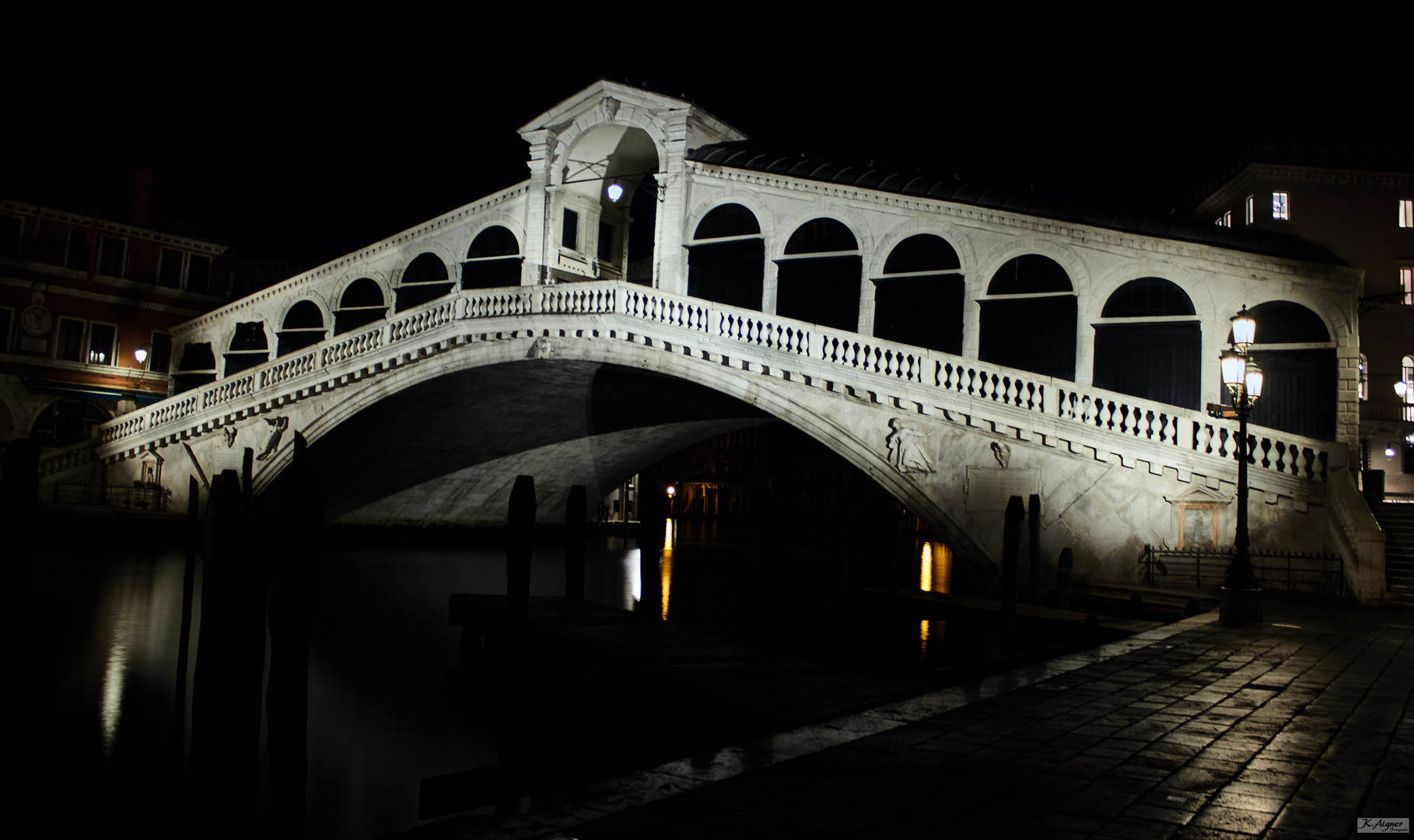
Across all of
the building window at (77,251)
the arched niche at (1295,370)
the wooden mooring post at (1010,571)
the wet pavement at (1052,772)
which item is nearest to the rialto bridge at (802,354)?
the arched niche at (1295,370)

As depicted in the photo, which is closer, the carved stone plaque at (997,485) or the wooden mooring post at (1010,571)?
the wooden mooring post at (1010,571)

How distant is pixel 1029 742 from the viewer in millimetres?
3680

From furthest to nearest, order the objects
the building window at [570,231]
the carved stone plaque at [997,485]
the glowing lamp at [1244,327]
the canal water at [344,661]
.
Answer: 1. the building window at [570,231]
2. the carved stone plaque at [997,485]
3. the glowing lamp at [1244,327]
4. the canal water at [344,661]

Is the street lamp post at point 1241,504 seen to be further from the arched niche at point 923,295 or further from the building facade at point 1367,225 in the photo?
the building facade at point 1367,225

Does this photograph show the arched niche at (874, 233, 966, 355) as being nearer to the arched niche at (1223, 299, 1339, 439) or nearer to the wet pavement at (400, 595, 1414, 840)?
the arched niche at (1223, 299, 1339, 439)

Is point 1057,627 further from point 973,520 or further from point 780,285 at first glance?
point 780,285

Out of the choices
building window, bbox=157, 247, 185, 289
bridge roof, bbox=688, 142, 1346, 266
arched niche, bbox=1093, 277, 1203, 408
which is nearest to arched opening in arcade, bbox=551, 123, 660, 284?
bridge roof, bbox=688, 142, 1346, 266

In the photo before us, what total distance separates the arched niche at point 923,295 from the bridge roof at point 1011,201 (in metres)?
0.86

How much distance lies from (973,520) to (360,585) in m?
9.33

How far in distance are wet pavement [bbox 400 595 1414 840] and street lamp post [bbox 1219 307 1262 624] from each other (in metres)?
2.50

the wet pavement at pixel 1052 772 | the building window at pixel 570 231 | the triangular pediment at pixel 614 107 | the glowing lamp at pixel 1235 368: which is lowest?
the wet pavement at pixel 1052 772

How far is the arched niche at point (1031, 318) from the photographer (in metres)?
14.8

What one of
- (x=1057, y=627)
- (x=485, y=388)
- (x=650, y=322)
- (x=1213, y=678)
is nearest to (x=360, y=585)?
(x=485, y=388)

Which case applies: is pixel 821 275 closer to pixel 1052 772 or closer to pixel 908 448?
pixel 908 448
